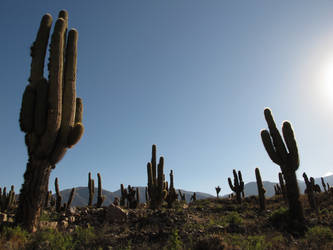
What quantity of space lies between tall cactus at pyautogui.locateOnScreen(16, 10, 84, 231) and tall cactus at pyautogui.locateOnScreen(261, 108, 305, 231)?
34.5ft

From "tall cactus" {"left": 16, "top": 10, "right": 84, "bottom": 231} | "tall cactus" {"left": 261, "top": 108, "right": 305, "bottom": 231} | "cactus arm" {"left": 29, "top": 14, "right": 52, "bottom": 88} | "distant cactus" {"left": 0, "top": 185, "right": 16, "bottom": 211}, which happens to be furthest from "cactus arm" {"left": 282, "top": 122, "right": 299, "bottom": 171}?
Answer: "distant cactus" {"left": 0, "top": 185, "right": 16, "bottom": 211}

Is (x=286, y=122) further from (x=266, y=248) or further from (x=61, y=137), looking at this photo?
(x=61, y=137)

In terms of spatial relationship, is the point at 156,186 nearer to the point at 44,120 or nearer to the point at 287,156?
the point at 287,156

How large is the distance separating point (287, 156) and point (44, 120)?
12.1m

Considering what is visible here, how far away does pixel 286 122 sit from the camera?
46.5 ft

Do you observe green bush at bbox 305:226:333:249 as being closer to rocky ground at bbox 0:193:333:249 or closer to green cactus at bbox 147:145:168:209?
rocky ground at bbox 0:193:333:249

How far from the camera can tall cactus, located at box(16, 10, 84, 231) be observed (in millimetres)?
8016

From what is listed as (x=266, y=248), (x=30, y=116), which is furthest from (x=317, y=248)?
(x=30, y=116)

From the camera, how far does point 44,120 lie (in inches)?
333

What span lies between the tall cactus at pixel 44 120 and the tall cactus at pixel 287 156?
10511 mm

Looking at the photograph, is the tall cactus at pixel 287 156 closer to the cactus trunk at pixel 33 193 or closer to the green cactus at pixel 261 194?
the green cactus at pixel 261 194

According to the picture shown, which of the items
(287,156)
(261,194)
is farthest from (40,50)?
(261,194)

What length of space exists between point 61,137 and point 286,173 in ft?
37.2

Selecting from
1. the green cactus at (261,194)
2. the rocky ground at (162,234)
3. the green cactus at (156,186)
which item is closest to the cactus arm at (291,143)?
the rocky ground at (162,234)
